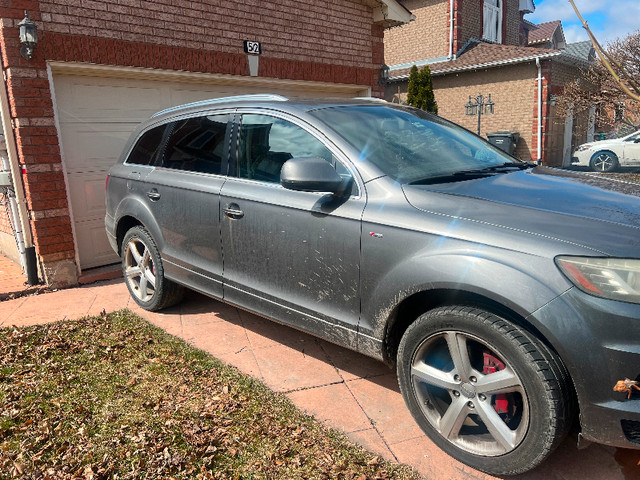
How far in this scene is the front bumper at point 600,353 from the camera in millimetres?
1905

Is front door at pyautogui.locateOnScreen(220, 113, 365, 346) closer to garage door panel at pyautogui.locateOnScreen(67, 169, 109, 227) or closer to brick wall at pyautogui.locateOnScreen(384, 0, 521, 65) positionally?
garage door panel at pyautogui.locateOnScreen(67, 169, 109, 227)

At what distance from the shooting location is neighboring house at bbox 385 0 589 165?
1795cm

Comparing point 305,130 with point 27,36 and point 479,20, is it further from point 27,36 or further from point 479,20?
point 479,20

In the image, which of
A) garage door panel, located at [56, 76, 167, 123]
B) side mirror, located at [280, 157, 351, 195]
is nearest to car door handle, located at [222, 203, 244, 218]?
side mirror, located at [280, 157, 351, 195]

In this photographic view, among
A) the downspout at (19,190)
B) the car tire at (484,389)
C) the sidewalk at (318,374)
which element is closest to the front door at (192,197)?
the sidewalk at (318,374)

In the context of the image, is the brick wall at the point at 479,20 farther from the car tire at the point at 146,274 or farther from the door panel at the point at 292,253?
the door panel at the point at 292,253

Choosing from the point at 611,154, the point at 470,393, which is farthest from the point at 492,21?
the point at 470,393

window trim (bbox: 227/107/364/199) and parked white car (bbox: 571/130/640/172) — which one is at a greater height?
window trim (bbox: 227/107/364/199)

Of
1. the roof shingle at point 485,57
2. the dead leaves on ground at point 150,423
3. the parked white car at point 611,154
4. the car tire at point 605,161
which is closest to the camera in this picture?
the dead leaves on ground at point 150,423

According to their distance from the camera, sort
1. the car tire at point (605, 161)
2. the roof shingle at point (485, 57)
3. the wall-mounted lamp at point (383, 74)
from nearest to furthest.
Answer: the wall-mounted lamp at point (383, 74), the car tire at point (605, 161), the roof shingle at point (485, 57)

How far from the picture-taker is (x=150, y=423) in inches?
110

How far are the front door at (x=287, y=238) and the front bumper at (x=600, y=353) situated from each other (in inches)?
42.6

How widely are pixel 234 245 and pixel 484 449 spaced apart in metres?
2.02

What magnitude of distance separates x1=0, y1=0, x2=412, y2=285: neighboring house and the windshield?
355cm
